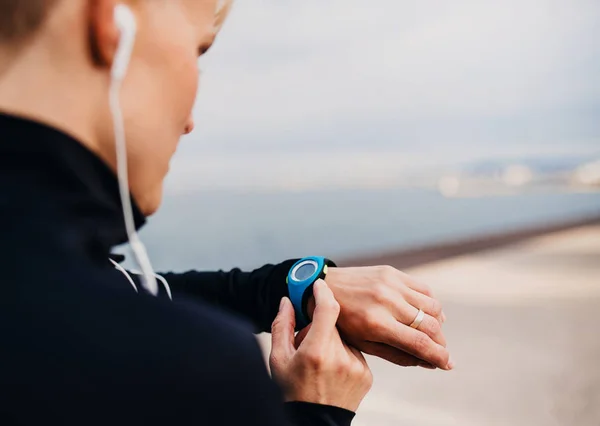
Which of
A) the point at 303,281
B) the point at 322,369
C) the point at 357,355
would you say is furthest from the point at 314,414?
the point at 303,281

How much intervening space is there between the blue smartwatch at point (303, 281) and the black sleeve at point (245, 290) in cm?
2

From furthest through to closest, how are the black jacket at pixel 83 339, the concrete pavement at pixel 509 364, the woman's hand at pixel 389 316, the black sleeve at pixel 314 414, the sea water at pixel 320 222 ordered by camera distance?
the sea water at pixel 320 222, the concrete pavement at pixel 509 364, the woman's hand at pixel 389 316, the black sleeve at pixel 314 414, the black jacket at pixel 83 339

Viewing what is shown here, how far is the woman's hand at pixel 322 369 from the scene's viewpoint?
19.0 inches

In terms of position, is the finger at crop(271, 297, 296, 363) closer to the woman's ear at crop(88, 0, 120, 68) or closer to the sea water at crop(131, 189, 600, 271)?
the woman's ear at crop(88, 0, 120, 68)

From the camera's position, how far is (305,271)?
72 cm

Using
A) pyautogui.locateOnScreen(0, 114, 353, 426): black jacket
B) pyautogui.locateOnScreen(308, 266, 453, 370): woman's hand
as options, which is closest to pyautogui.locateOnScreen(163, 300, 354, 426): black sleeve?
pyautogui.locateOnScreen(0, 114, 353, 426): black jacket

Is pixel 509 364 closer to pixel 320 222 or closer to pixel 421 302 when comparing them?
pixel 421 302

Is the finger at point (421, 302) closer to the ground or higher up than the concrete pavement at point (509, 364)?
closer to the ground

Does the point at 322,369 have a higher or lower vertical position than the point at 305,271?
lower

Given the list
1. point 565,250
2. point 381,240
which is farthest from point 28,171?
point 381,240

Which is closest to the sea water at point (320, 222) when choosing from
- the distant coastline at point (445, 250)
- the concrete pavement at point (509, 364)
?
the distant coastline at point (445, 250)

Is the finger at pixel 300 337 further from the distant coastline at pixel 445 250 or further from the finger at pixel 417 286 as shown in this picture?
the distant coastline at pixel 445 250

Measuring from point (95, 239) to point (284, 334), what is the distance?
292mm

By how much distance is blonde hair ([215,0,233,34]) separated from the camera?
0.49m
